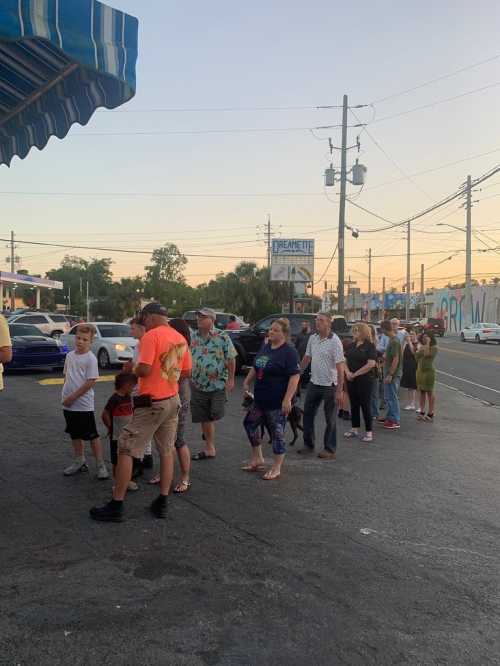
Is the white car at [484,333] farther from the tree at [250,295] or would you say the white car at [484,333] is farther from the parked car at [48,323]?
the parked car at [48,323]

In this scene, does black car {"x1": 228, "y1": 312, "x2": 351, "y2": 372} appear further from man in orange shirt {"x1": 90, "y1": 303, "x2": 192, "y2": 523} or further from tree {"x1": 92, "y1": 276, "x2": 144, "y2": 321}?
tree {"x1": 92, "y1": 276, "x2": 144, "y2": 321}

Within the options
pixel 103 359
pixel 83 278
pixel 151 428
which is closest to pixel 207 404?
pixel 151 428

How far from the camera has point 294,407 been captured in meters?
8.02

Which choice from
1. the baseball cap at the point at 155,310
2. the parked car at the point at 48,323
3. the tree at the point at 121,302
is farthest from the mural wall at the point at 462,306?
the baseball cap at the point at 155,310

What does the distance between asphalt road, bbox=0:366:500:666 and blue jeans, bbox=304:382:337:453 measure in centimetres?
47

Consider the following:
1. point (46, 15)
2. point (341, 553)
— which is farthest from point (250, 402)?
point (46, 15)

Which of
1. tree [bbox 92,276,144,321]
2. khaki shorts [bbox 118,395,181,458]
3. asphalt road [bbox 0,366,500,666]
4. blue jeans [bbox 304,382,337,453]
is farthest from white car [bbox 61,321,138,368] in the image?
tree [bbox 92,276,144,321]

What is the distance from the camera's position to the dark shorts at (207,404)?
6.64 m

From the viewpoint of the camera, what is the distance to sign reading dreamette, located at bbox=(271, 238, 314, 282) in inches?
1709

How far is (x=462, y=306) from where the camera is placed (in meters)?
71.9

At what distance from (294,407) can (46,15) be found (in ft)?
18.2

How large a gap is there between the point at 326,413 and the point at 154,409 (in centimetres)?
302

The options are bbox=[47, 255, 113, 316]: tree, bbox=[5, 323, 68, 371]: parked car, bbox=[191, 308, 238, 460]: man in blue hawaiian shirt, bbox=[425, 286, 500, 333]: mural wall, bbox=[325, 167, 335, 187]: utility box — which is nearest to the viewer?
bbox=[191, 308, 238, 460]: man in blue hawaiian shirt

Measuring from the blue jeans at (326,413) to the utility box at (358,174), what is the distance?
2378cm
